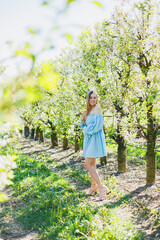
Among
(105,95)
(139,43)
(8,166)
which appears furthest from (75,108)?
(8,166)

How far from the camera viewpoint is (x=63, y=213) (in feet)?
15.3

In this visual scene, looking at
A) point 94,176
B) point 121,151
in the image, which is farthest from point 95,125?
point 121,151

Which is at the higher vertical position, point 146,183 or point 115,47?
point 115,47

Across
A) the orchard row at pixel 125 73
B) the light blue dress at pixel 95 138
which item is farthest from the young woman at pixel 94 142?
the orchard row at pixel 125 73

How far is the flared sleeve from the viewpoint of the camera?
5.45 metres

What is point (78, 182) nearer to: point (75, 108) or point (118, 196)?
point (118, 196)

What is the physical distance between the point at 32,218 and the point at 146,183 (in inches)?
133

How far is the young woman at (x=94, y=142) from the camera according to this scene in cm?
545

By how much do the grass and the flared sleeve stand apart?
1493mm

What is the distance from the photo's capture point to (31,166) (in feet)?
30.2

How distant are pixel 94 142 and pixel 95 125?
0.39m

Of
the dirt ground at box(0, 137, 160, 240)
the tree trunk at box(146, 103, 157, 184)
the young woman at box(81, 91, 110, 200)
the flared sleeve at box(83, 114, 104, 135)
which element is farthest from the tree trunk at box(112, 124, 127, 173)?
the flared sleeve at box(83, 114, 104, 135)

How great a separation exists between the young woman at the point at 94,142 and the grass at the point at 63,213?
0.41 meters

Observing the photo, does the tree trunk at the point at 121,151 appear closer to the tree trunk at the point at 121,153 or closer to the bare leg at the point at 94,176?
the tree trunk at the point at 121,153
